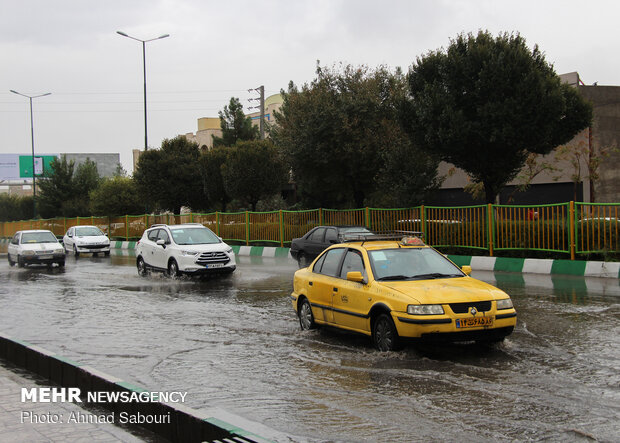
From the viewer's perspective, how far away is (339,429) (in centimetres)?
527

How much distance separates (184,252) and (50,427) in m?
13.0

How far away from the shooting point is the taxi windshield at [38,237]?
27000mm

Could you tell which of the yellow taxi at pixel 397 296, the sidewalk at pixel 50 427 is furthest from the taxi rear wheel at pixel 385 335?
the sidewalk at pixel 50 427

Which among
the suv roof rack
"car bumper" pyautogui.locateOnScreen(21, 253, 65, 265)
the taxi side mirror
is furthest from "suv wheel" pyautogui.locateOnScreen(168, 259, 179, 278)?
the taxi side mirror

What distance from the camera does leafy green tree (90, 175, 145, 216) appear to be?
4812 centimetres

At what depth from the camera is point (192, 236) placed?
765 inches

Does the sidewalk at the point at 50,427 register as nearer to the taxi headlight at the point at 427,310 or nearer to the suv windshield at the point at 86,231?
the taxi headlight at the point at 427,310

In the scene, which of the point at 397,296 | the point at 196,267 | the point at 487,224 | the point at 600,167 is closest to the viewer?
the point at 397,296

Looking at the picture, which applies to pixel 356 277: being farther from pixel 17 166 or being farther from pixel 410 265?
pixel 17 166

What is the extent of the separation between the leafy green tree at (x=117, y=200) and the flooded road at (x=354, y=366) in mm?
34992

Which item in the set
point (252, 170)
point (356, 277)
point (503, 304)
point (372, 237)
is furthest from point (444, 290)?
point (252, 170)

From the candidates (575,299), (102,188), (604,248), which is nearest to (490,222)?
(604,248)

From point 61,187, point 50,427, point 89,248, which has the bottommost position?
point 50,427

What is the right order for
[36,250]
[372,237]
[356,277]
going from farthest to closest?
1. [36,250]
2. [372,237]
3. [356,277]
